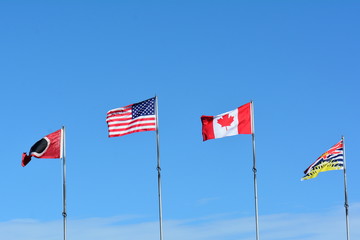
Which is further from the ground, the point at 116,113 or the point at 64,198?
the point at 116,113

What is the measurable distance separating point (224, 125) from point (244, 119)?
213 centimetres

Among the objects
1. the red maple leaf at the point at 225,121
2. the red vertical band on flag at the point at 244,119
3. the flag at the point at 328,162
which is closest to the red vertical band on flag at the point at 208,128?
the red maple leaf at the point at 225,121

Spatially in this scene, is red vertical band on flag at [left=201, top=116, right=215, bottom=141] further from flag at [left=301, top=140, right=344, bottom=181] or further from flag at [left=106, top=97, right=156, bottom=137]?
flag at [left=301, top=140, right=344, bottom=181]

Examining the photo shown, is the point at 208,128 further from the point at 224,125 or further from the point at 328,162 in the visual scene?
the point at 328,162

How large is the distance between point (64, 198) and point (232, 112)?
14402 millimetres

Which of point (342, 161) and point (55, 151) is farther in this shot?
point (342, 161)

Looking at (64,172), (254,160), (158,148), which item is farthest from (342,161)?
(64,172)

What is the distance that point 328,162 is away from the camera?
78938 mm

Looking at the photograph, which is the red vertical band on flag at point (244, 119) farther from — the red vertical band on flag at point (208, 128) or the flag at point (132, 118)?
the flag at point (132, 118)

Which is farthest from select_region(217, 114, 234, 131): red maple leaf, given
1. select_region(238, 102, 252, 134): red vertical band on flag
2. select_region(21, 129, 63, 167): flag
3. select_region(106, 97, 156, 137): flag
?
select_region(21, 129, 63, 167): flag

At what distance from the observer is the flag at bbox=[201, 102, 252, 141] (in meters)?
73.6

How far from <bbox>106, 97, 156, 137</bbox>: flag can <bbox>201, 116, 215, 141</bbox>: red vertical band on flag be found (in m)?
3.85

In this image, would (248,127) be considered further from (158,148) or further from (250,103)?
(158,148)

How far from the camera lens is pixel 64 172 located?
72625 millimetres
